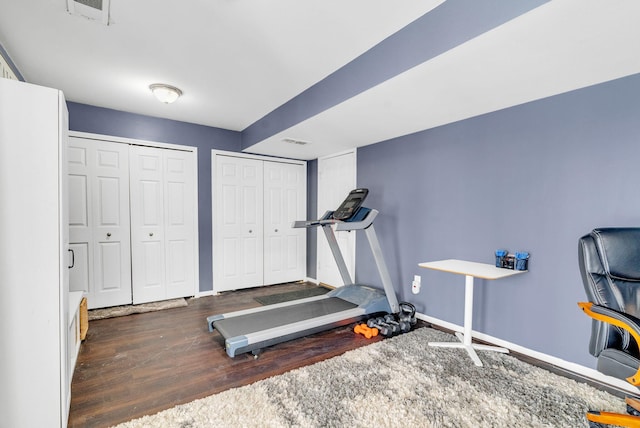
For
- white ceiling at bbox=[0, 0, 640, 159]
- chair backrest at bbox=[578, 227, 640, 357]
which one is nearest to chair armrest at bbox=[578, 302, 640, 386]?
chair backrest at bbox=[578, 227, 640, 357]

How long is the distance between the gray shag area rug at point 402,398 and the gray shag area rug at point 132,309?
7.37 ft

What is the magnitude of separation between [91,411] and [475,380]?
8.42ft

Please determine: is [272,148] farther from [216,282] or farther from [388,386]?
[388,386]

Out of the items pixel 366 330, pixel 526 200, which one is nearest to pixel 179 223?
pixel 366 330

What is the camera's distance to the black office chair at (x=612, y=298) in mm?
1473

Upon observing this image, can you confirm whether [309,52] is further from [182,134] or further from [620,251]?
[182,134]

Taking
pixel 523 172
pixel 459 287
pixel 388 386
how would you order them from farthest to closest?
pixel 459 287
pixel 523 172
pixel 388 386

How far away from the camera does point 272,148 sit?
4441 millimetres

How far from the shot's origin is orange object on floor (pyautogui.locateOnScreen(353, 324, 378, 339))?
2.89 m

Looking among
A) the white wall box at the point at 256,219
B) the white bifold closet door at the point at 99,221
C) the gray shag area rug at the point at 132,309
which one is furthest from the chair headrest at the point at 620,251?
the white bifold closet door at the point at 99,221

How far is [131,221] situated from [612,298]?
4684 millimetres

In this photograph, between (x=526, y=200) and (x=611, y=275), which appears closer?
(x=611, y=275)

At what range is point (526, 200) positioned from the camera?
2.57 metres

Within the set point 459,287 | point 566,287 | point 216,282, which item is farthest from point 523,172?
point 216,282
